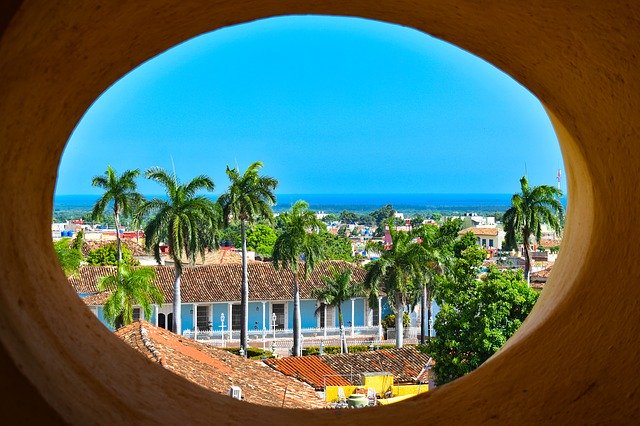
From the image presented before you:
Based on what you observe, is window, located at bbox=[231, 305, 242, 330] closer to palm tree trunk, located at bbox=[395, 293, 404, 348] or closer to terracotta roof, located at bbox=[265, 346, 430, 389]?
palm tree trunk, located at bbox=[395, 293, 404, 348]

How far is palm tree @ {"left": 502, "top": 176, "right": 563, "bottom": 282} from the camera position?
3447cm

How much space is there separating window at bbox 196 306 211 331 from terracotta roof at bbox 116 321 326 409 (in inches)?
944

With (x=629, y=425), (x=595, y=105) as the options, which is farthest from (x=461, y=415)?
(x=595, y=105)

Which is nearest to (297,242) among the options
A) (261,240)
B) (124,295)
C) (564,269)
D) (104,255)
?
(124,295)

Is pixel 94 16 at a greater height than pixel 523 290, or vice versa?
pixel 94 16

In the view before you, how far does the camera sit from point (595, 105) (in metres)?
3.34

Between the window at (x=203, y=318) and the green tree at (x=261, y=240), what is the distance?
24249mm

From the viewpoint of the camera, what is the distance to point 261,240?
71.2 meters

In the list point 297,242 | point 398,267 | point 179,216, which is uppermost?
Result: point 179,216

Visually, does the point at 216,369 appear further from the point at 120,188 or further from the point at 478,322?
the point at 120,188

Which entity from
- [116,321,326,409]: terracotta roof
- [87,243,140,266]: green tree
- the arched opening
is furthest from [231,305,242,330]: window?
the arched opening

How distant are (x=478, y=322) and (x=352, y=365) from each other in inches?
273

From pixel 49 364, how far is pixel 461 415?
5.56 feet

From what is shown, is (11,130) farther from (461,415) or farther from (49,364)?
(461,415)
